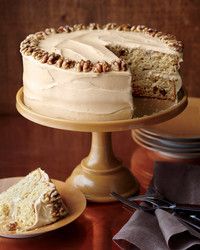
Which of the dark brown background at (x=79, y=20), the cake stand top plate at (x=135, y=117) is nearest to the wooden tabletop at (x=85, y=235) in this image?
the cake stand top plate at (x=135, y=117)

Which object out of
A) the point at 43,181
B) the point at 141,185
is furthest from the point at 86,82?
the point at 141,185

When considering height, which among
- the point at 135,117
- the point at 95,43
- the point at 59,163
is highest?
the point at 95,43

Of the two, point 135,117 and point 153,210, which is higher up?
point 135,117

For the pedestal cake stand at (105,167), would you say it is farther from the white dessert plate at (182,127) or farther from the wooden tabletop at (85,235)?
the white dessert plate at (182,127)

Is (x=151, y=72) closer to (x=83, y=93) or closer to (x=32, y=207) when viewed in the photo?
(x=83, y=93)

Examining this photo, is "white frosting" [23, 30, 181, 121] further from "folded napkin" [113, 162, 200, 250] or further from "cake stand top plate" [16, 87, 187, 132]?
"folded napkin" [113, 162, 200, 250]

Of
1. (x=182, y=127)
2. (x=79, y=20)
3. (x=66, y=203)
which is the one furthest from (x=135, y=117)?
(x=79, y=20)
